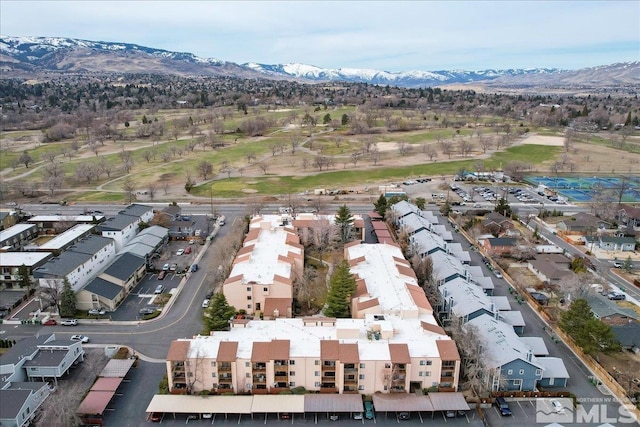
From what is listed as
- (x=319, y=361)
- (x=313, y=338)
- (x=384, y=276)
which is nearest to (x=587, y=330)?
(x=384, y=276)

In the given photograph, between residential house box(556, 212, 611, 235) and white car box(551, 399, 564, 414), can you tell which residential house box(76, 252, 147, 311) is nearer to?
white car box(551, 399, 564, 414)

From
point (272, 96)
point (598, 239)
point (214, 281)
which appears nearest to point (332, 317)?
point (214, 281)

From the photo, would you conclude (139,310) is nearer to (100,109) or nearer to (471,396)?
(471,396)

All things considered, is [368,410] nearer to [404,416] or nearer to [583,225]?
[404,416]

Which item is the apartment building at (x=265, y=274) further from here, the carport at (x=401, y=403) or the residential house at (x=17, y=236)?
the residential house at (x=17, y=236)

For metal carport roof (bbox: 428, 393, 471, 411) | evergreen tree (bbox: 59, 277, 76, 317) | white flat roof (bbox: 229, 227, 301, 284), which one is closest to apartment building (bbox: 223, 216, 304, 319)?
white flat roof (bbox: 229, 227, 301, 284)
